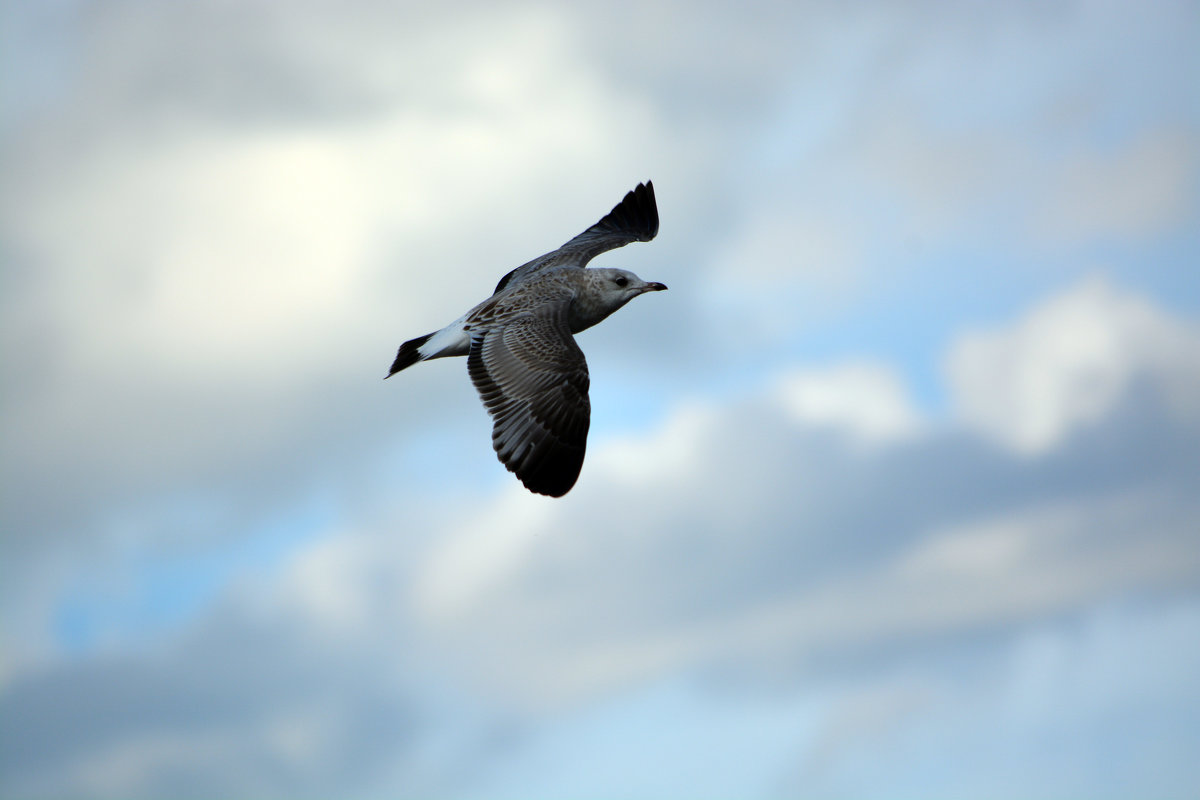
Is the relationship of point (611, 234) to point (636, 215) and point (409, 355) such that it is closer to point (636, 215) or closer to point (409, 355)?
point (636, 215)

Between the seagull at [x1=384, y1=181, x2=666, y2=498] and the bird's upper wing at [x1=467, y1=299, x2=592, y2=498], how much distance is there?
0.02m

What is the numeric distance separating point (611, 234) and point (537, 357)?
11024 mm

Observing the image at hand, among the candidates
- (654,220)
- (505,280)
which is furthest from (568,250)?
(654,220)

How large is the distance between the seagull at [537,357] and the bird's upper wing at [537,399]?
2 cm

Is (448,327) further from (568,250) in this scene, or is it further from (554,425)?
(568,250)

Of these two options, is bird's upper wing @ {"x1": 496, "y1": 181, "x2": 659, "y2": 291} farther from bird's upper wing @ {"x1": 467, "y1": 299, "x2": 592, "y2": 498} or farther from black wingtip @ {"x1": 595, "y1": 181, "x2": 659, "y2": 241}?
bird's upper wing @ {"x1": 467, "y1": 299, "x2": 592, "y2": 498}

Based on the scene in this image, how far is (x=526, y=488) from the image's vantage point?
65.2 ft

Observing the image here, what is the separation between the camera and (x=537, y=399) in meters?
21.0

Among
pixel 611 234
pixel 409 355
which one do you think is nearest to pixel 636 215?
pixel 611 234

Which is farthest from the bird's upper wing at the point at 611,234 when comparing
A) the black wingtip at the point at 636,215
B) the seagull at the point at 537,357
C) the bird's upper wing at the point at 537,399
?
the bird's upper wing at the point at 537,399

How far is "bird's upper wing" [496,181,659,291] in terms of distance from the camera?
28391 mm

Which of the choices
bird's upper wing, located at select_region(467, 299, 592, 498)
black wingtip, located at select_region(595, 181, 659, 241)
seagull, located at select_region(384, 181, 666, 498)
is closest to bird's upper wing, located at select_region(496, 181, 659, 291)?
black wingtip, located at select_region(595, 181, 659, 241)

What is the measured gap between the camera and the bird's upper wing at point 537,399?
66.8ft

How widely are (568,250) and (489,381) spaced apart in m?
8.78
